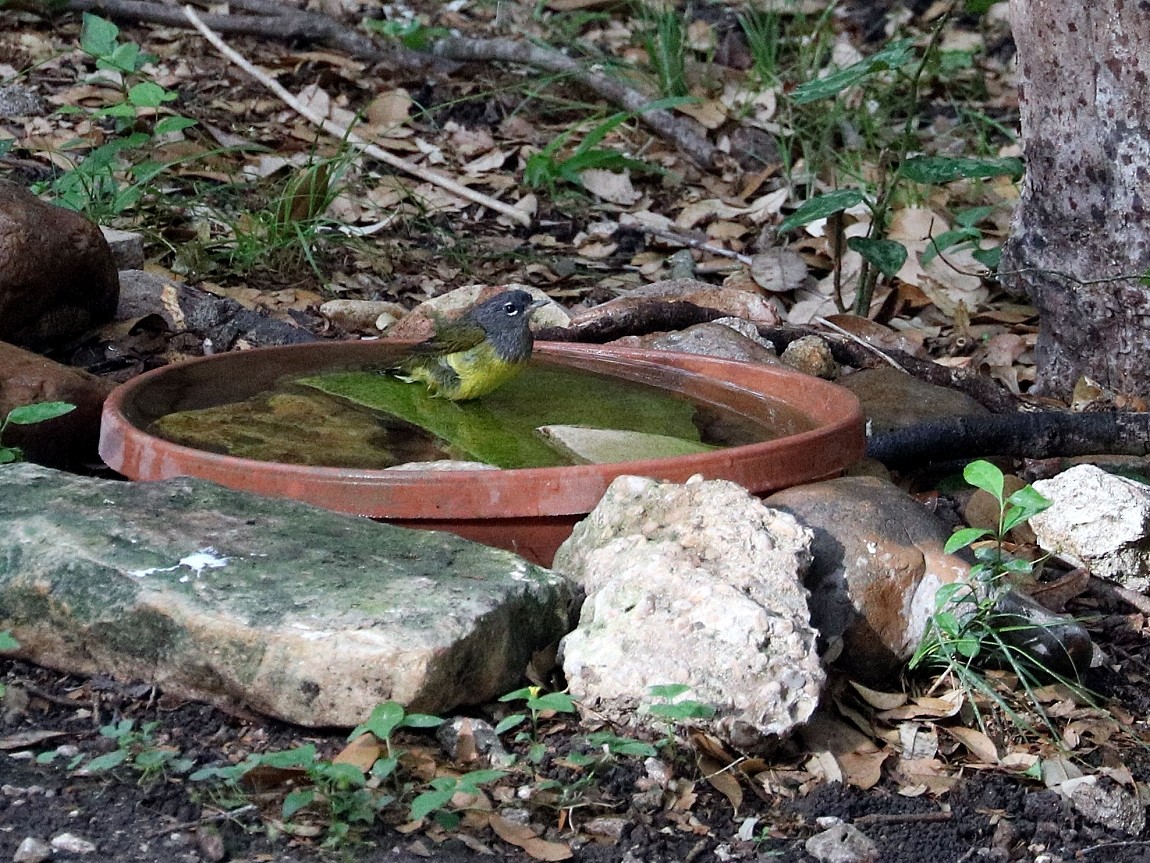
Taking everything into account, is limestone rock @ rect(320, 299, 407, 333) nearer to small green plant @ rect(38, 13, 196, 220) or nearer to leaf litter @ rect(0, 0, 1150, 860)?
leaf litter @ rect(0, 0, 1150, 860)

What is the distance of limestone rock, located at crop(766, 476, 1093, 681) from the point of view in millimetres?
3514

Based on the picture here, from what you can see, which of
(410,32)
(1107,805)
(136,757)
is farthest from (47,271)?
(410,32)

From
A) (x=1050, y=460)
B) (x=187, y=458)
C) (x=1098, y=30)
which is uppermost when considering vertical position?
(x=1098, y=30)

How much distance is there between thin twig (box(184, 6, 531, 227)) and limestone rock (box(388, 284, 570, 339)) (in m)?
1.52

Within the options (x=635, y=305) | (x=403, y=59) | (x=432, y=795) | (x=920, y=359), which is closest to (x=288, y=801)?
(x=432, y=795)

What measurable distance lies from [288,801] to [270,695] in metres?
0.31

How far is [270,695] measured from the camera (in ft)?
9.75

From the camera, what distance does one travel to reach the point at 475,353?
4.73 m

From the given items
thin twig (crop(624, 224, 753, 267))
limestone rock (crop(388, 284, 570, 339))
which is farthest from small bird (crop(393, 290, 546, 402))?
thin twig (crop(624, 224, 753, 267))

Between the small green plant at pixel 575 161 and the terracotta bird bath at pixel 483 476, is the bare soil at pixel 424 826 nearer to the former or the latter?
the terracotta bird bath at pixel 483 476

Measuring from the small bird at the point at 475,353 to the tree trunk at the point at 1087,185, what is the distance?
1.88 metres

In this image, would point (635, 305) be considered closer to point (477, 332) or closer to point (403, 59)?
point (477, 332)

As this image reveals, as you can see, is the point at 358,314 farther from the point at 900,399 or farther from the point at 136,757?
the point at 136,757

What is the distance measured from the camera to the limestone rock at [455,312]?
5.54 meters
